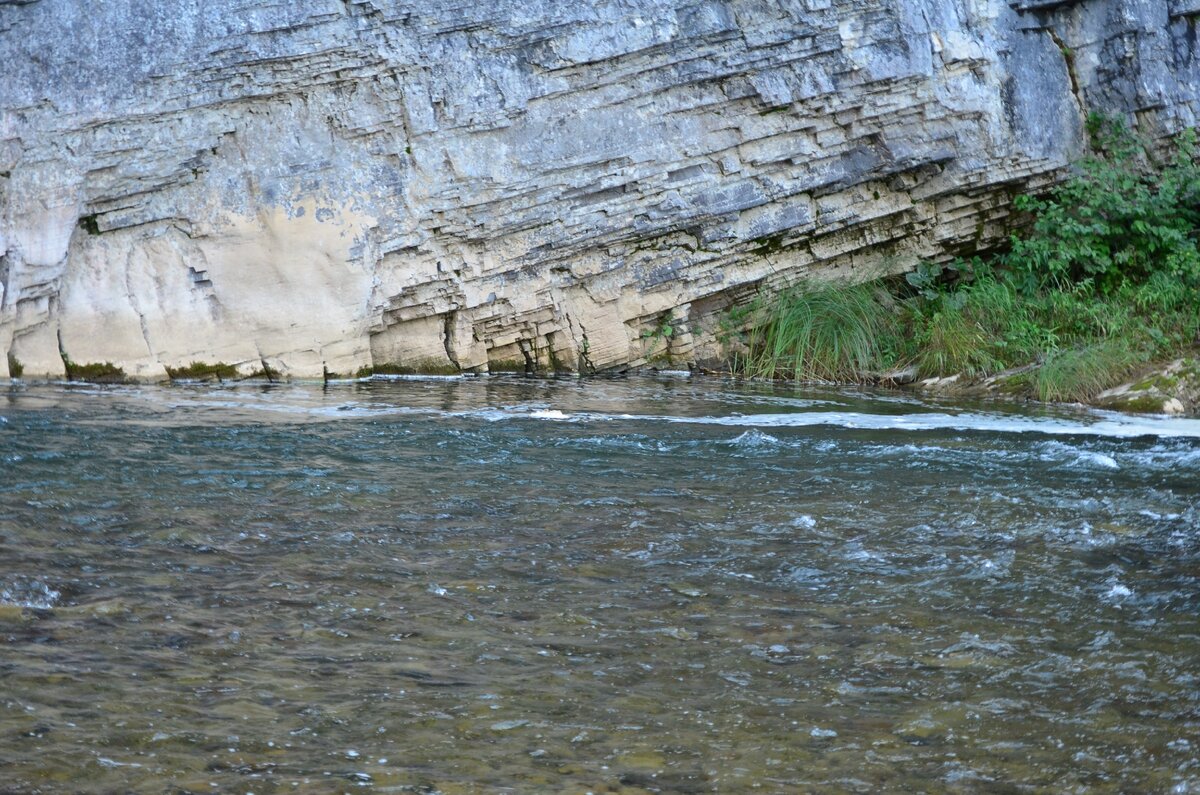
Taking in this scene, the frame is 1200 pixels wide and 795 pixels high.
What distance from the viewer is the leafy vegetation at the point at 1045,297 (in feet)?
30.9

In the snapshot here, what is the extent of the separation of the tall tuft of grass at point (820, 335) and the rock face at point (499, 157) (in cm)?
36

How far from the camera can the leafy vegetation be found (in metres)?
9.41

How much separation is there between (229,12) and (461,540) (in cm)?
602

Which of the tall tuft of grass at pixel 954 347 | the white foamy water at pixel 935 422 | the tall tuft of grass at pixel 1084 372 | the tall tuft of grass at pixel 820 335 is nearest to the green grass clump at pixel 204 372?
the white foamy water at pixel 935 422

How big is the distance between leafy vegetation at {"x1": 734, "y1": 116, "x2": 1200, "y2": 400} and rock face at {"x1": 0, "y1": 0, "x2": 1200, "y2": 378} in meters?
0.32

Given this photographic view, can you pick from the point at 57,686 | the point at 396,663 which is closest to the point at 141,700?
the point at 57,686

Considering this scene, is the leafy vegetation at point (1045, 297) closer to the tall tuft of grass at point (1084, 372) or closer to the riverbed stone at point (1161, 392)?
the tall tuft of grass at point (1084, 372)

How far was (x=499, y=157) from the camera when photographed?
29.9 feet

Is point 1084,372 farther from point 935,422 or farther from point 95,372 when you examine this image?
point 95,372

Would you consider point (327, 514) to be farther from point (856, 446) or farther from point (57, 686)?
point (856, 446)

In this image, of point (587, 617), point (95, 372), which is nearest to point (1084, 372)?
point (587, 617)

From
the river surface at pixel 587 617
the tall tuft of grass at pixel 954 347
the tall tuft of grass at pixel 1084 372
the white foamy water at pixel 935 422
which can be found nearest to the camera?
the river surface at pixel 587 617

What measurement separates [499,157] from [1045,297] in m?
4.98

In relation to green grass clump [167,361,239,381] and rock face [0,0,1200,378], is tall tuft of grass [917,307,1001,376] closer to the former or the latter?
rock face [0,0,1200,378]
